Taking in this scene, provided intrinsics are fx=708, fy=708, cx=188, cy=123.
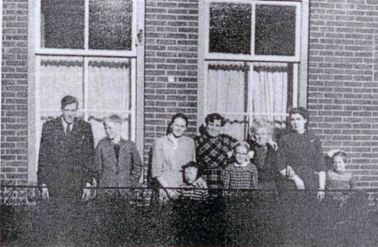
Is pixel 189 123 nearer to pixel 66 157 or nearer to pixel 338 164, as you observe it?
pixel 66 157

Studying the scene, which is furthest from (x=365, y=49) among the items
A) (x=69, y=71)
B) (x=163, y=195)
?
(x=69, y=71)

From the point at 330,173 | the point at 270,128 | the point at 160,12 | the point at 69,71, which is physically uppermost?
the point at 160,12

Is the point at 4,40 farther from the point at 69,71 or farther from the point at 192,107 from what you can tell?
the point at 192,107

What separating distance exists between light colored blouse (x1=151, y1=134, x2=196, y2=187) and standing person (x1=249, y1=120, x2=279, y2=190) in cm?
58

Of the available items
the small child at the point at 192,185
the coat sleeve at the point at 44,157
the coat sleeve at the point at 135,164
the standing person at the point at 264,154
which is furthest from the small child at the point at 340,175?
the coat sleeve at the point at 44,157

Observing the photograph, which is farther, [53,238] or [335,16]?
[335,16]

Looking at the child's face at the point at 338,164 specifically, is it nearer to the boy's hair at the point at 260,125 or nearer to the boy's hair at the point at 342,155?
the boy's hair at the point at 342,155

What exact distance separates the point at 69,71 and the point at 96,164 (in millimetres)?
853

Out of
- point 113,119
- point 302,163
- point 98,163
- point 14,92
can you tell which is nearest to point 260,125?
point 302,163

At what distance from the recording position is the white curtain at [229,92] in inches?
248

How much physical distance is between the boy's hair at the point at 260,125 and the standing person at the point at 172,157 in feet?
1.92

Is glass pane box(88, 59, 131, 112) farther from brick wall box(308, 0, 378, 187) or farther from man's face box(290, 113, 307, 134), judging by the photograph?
brick wall box(308, 0, 378, 187)

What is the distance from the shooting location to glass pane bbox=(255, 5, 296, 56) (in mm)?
6355

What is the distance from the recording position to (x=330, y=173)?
→ 6.33 meters
